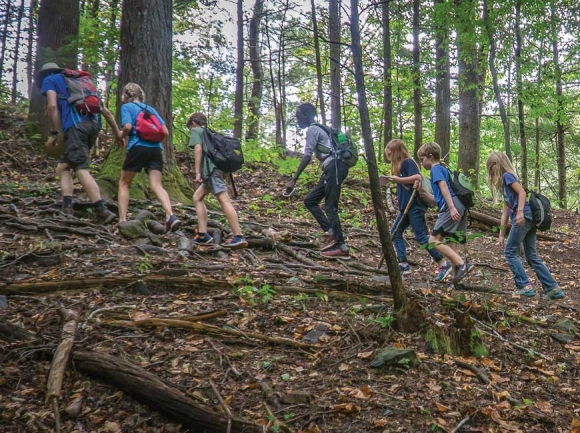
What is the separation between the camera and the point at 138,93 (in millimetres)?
6340

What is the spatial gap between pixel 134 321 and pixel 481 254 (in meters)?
6.89

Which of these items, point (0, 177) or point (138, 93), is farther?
point (0, 177)

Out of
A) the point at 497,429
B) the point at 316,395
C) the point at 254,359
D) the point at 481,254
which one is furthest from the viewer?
the point at 481,254

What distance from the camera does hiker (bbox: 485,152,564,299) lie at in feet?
18.7

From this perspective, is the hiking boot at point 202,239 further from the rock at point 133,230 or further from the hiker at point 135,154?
the rock at point 133,230

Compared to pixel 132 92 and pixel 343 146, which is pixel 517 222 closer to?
pixel 343 146

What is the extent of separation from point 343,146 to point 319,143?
0.36 meters

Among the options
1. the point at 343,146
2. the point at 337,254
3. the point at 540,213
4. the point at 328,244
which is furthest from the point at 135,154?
the point at 540,213

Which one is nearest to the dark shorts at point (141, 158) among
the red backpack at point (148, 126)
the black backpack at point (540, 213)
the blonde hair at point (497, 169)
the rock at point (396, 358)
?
the red backpack at point (148, 126)

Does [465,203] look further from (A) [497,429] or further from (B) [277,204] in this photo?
(B) [277,204]

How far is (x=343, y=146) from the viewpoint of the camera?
6.80 m

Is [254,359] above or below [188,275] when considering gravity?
below

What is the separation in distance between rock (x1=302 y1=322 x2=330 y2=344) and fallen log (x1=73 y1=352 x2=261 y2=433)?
1.21 m

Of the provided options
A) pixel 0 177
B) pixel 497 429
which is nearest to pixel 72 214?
pixel 0 177
